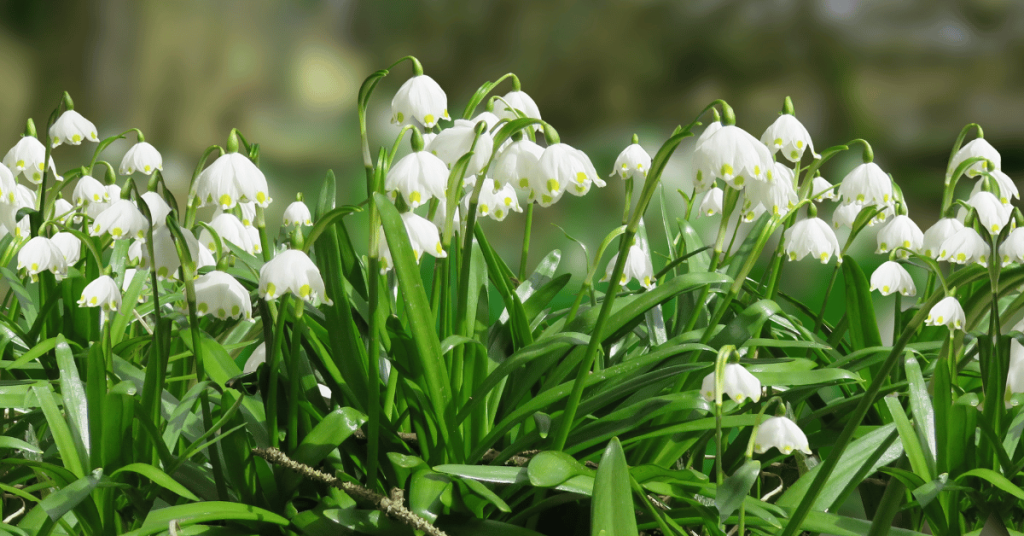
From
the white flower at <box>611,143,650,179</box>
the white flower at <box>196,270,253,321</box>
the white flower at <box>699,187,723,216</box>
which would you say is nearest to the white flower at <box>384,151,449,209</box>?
the white flower at <box>196,270,253,321</box>

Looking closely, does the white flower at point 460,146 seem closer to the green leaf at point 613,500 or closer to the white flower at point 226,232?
the green leaf at point 613,500

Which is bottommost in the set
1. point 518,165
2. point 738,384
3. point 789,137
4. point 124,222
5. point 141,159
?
point 738,384

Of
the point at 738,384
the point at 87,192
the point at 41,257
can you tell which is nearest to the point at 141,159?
the point at 87,192

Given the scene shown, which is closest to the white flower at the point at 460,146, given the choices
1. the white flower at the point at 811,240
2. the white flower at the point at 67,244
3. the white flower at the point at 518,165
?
the white flower at the point at 518,165

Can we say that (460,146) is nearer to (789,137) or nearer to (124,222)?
(124,222)

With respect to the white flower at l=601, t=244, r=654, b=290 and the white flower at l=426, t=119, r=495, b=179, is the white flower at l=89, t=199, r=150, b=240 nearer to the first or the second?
the white flower at l=426, t=119, r=495, b=179
